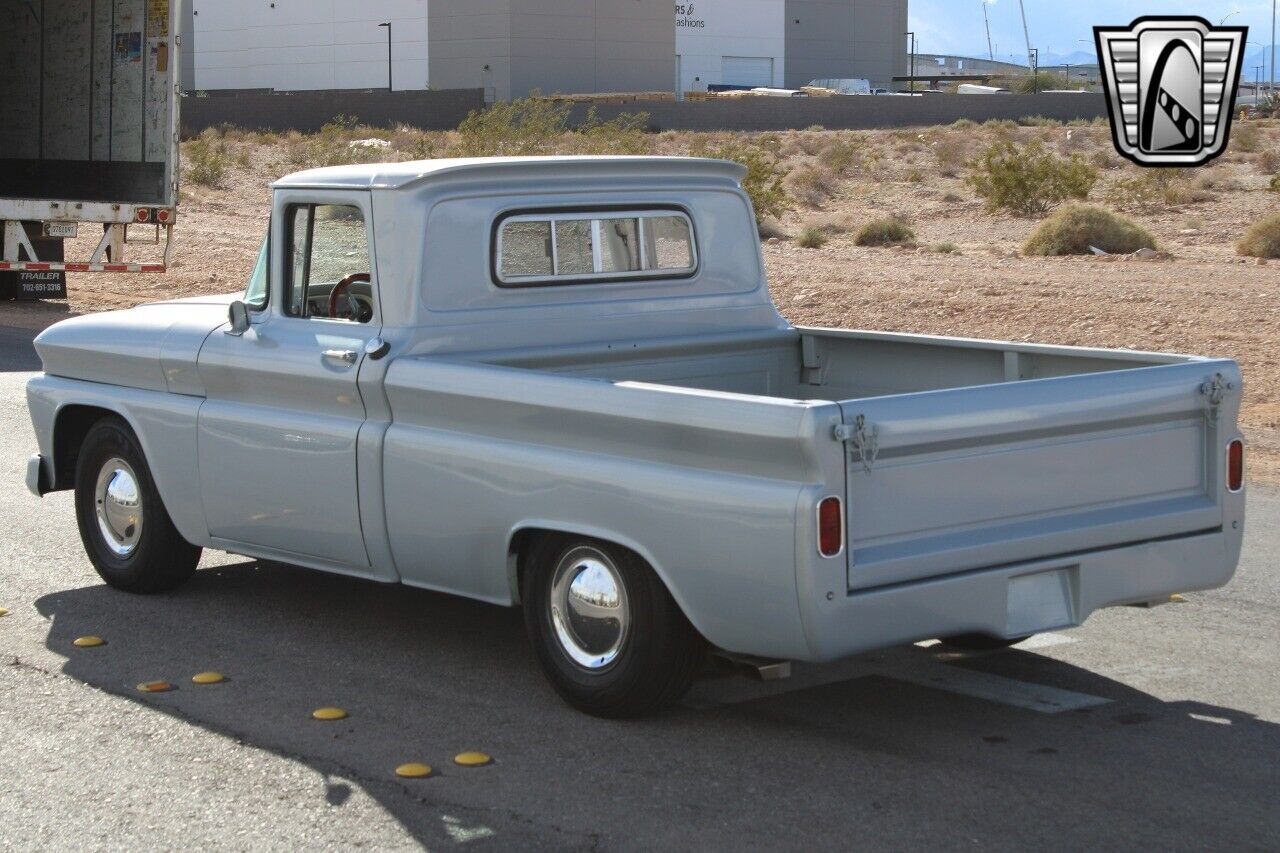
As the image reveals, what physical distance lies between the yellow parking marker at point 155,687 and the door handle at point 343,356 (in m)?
1.28

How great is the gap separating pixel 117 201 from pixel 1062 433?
605 inches

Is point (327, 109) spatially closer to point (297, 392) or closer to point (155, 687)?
point (297, 392)

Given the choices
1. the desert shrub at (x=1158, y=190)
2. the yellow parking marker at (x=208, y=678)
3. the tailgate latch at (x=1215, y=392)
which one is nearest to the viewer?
the tailgate latch at (x=1215, y=392)

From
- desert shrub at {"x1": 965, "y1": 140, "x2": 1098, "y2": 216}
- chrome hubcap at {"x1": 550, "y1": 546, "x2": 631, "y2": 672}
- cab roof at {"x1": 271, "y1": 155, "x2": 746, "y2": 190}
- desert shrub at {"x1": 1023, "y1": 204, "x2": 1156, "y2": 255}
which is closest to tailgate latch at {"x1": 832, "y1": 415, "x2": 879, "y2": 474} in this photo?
chrome hubcap at {"x1": 550, "y1": 546, "x2": 631, "y2": 672}

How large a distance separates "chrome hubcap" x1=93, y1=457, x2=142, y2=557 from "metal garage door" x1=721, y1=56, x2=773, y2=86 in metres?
93.7

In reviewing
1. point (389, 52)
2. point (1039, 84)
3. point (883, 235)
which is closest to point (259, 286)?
point (883, 235)

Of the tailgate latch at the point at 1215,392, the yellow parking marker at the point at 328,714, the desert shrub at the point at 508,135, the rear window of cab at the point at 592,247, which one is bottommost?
the yellow parking marker at the point at 328,714

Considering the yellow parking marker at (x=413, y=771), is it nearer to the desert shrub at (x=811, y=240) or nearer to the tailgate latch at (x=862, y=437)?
the tailgate latch at (x=862, y=437)

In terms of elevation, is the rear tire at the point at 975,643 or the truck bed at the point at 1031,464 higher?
the truck bed at the point at 1031,464

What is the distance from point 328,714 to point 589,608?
963 millimetres

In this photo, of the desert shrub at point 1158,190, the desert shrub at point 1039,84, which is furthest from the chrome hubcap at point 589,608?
the desert shrub at point 1039,84

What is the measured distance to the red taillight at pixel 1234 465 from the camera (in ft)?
19.0

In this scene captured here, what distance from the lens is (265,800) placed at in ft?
16.4

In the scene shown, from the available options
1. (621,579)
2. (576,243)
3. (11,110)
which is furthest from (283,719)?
(11,110)
